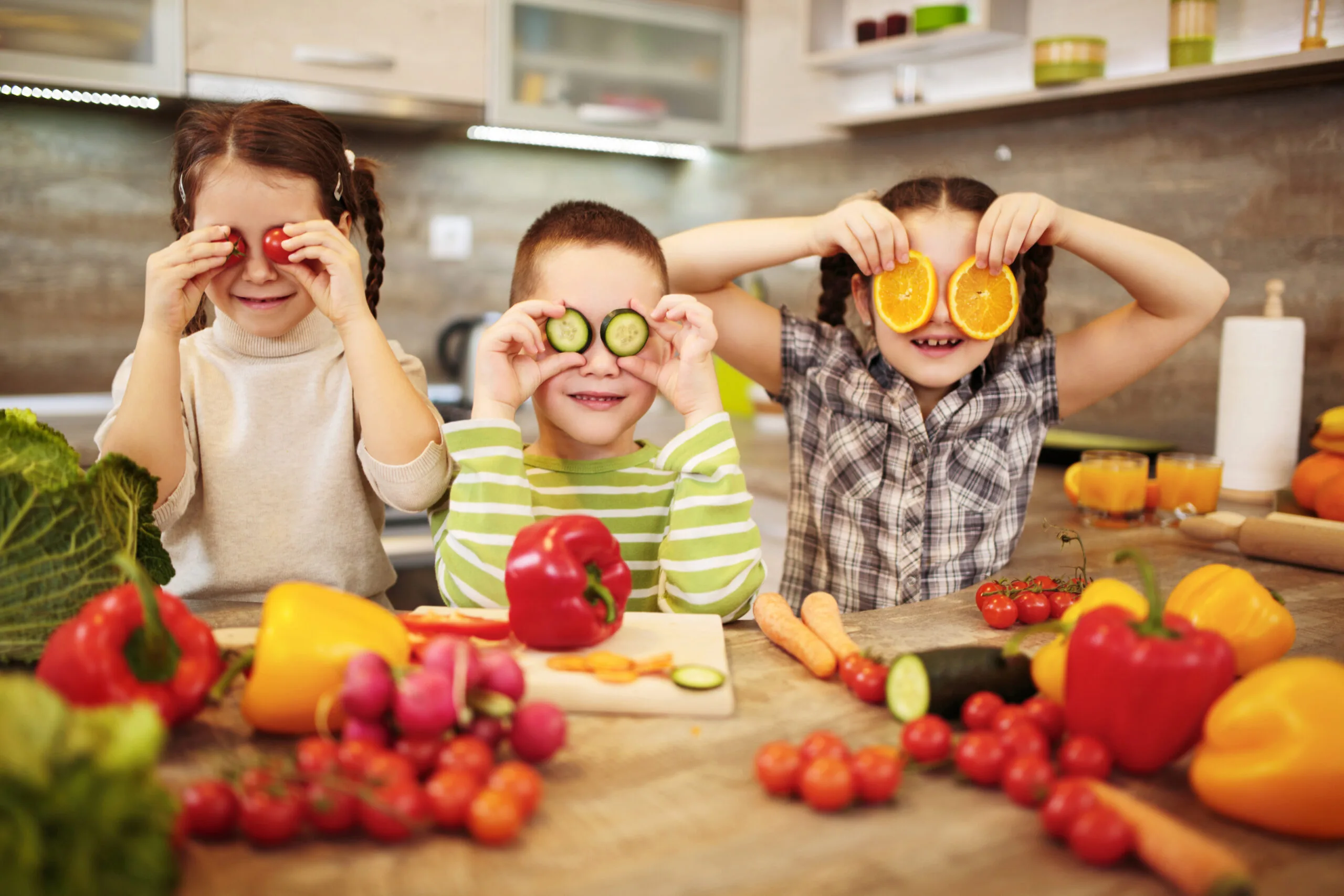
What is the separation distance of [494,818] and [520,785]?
42 mm

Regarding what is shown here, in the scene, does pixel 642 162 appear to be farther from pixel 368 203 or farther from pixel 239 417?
pixel 239 417

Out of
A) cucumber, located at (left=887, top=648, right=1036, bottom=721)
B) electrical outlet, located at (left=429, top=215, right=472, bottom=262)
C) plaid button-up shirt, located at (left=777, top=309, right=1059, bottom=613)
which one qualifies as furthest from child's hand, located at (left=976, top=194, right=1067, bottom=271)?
electrical outlet, located at (left=429, top=215, right=472, bottom=262)

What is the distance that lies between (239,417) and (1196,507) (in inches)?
69.7

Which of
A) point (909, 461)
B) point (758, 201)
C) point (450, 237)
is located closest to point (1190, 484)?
point (909, 461)

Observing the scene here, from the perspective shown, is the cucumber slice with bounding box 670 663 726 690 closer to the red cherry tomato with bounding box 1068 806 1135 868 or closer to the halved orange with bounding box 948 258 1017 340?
the red cherry tomato with bounding box 1068 806 1135 868

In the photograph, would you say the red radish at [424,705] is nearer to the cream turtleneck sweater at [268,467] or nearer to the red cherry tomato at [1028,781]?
the red cherry tomato at [1028,781]

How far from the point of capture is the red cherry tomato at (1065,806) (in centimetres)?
80

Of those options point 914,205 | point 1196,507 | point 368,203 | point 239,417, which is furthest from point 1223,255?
point 239,417

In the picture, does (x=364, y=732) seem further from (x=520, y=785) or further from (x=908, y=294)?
(x=908, y=294)

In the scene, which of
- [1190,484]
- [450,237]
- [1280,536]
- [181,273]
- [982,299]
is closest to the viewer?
[181,273]

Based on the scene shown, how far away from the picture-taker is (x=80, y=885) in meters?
0.60

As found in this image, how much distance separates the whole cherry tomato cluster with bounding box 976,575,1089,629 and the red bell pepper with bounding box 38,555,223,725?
87cm

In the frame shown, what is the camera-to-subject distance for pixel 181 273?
1422 mm

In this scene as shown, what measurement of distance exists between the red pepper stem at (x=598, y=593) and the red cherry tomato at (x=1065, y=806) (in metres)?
0.47
